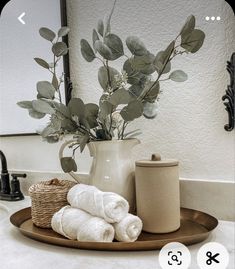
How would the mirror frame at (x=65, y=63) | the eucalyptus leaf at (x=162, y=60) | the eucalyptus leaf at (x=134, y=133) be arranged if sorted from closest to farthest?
the eucalyptus leaf at (x=162, y=60) → the eucalyptus leaf at (x=134, y=133) → the mirror frame at (x=65, y=63)

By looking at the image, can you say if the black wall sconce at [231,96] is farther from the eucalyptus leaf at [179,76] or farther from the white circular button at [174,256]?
the white circular button at [174,256]

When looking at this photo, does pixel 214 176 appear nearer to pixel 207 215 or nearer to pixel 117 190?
pixel 207 215

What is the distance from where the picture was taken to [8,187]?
0.80 m

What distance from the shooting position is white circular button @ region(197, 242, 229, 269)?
39cm

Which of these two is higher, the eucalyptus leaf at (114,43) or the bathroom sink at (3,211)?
the eucalyptus leaf at (114,43)

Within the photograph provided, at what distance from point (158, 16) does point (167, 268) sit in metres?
0.49

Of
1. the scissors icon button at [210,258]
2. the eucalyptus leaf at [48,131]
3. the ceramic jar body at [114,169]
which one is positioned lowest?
the scissors icon button at [210,258]

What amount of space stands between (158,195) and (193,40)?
26cm

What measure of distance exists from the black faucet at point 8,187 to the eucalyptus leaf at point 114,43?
0.43 meters

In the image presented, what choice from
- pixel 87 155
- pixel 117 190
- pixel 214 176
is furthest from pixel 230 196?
pixel 87 155

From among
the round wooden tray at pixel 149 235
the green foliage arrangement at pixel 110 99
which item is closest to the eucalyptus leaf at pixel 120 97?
the green foliage arrangement at pixel 110 99

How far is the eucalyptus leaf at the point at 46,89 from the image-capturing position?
580 millimetres

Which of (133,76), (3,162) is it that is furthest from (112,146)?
(3,162)

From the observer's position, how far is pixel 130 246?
43 centimetres
